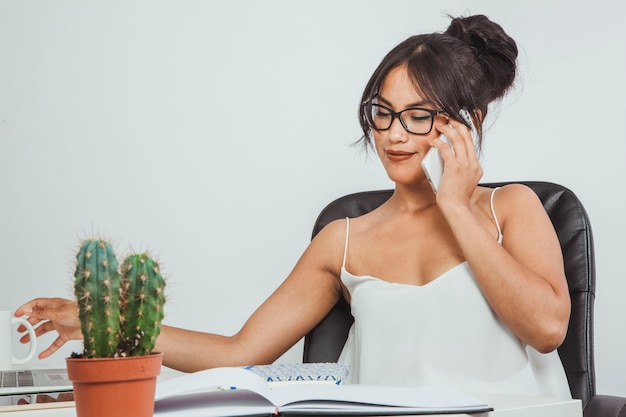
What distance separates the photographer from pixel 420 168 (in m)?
1.83

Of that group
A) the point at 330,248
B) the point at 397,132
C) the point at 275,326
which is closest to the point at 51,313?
the point at 275,326

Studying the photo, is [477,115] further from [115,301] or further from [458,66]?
[115,301]

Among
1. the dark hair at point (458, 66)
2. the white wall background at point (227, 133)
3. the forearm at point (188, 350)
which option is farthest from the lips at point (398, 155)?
the white wall background at point (227, 133)

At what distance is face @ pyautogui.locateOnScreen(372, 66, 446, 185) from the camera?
177 cm

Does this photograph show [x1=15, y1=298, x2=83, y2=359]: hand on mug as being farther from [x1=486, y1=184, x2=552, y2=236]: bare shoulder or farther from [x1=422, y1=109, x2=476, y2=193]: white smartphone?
[x1=486, y1=184, x2=552, y2=236]: bare shoulder

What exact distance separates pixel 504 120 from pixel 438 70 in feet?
2.98

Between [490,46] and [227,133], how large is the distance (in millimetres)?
956

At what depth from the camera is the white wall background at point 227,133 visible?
2441 millimetres

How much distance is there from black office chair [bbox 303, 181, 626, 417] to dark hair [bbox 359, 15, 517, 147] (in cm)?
25

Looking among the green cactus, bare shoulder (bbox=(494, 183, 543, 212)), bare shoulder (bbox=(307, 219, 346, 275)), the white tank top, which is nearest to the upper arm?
bare shoulder (bbox=(494, 183, 543, 212))

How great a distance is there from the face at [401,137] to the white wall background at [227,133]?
2.61 ft

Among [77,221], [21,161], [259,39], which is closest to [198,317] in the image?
[77,221]

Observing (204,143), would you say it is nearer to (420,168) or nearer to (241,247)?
(241,247)

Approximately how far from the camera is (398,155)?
1.80 meters
